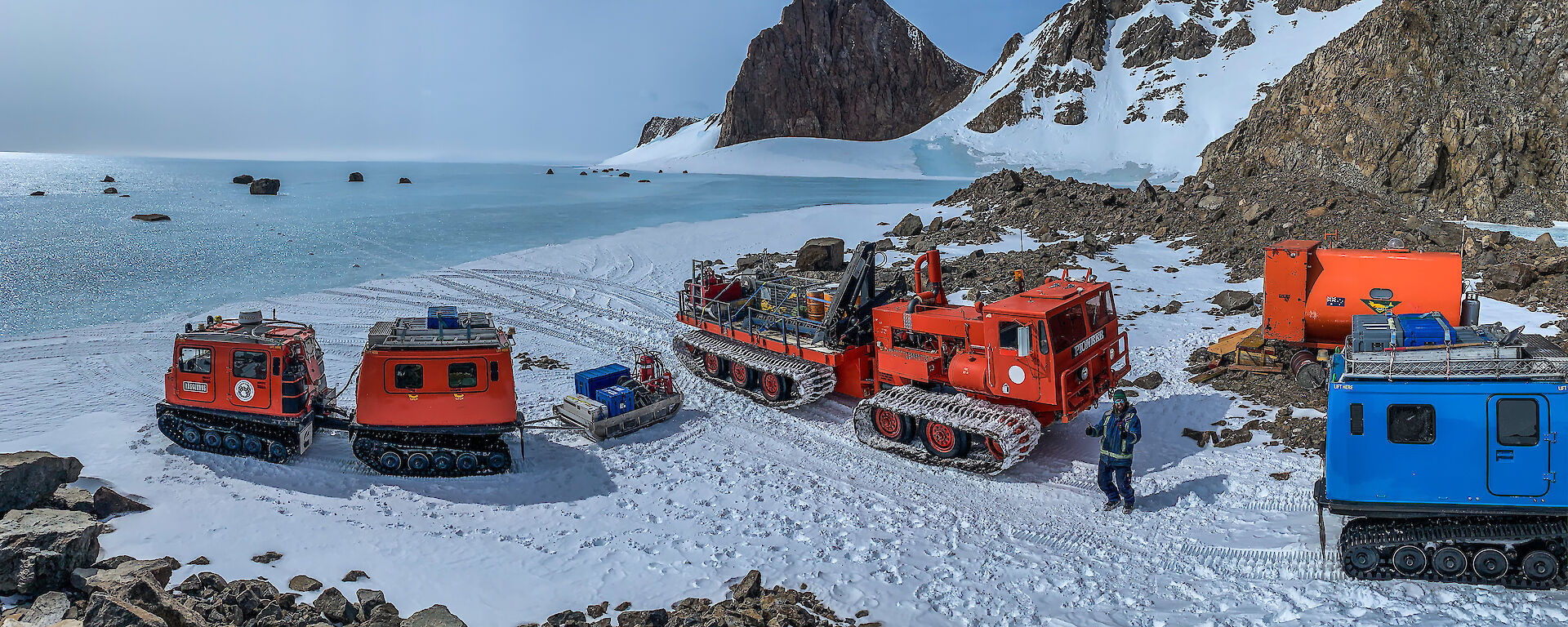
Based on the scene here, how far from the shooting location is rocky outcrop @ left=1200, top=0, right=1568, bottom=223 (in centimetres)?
3288

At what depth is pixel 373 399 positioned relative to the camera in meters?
11.1

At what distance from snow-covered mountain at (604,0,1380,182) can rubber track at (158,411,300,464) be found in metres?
81.4

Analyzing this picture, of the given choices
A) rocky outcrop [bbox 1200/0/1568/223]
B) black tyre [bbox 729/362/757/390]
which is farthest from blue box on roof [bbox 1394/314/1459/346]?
rocky outcrop [bbox 1200/0/1568/223]

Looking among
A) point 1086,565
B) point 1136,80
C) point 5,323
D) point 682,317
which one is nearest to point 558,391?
point 682,317

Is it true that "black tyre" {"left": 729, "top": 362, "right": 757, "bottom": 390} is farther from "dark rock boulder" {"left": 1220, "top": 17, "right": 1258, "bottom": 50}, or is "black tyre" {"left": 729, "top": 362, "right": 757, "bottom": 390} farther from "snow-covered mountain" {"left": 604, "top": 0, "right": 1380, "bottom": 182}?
"dark rock boulder" {"left": 1220, "top": 17, "right": 1258, "bottom": 50}

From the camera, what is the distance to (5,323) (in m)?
20.9

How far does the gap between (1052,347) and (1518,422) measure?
14.8ft

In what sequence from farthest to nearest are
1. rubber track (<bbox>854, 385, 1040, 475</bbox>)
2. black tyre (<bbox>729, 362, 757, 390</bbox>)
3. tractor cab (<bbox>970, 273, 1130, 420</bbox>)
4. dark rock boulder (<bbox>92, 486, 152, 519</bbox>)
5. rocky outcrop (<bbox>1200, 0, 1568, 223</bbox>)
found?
rocky outcrop (<bbox>1200, 0, 1568, 223</bbox>) → black tyre (<bbox>729, 362, 757, 390</bbox>) → tractor cab (<bbox>970, 273, 1130, 420</bbox>) → rubber track (<bbox>854, 385, 1040, 475</bbox>) → dark rock boulder (<bbox>92, 486, 152, 519</bbox>)

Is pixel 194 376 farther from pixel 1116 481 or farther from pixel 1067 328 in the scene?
pixel 1116 481

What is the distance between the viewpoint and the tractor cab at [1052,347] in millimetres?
10648

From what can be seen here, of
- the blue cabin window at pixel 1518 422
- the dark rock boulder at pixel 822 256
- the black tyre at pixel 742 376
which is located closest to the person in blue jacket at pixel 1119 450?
the blue cabin window at pixel 1518 422

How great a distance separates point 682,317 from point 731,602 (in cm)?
1039

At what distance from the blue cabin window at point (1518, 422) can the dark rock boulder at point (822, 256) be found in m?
20.7

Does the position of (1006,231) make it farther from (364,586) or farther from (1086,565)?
(364,586)
